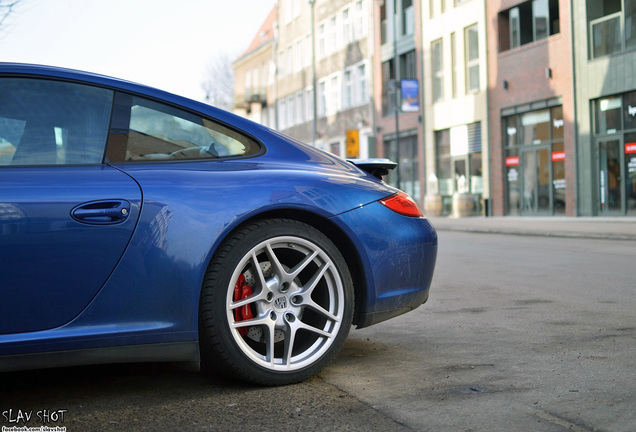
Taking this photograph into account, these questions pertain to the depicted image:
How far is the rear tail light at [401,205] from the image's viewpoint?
405 centimetres

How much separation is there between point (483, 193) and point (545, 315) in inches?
941

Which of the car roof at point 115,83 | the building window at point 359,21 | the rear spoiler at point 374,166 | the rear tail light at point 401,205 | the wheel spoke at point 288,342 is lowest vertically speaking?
the wheel spoke at point 288,342

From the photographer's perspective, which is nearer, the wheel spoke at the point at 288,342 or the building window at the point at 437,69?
the wheel spoke at the point at 288,342

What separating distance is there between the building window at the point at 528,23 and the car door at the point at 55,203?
23.9 m

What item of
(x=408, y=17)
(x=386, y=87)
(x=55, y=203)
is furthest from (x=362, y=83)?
(x=55, y=203)

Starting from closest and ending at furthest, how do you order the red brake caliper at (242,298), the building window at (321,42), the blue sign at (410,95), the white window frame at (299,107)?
the red brake caliper at (242,298) → the blue sign at (410,95) → the building window at (321,42) → the white window frame at (299,107)

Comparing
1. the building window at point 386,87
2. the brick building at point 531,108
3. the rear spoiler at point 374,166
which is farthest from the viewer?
the building window at point 386,87

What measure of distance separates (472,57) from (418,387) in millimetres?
27728

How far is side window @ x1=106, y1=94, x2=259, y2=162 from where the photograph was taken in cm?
363

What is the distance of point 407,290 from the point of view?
4082 millimetres

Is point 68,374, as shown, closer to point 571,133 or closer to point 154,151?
point 154,151

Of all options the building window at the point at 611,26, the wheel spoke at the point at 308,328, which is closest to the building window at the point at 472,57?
the building window at the point at 611,26

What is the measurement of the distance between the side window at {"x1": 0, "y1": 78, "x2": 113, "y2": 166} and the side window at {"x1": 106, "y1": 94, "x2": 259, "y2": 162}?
70 mm

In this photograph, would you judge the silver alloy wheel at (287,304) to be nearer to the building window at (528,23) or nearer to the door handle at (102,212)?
the door handle at (102,212)
